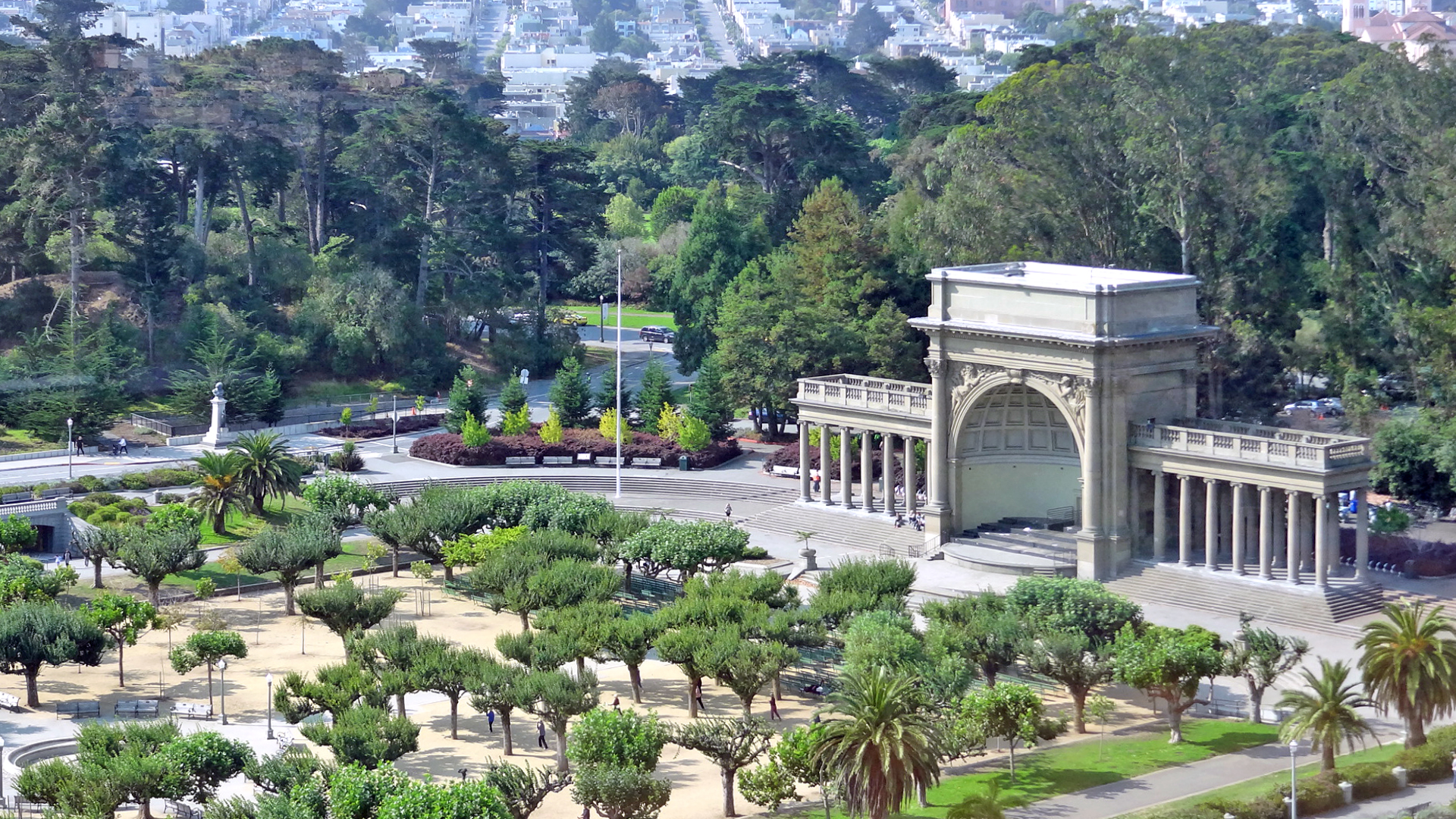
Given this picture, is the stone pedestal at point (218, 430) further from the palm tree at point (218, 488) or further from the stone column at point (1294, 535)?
the stone column at point (1294, 535)

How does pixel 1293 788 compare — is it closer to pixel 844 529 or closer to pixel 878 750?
pixel 878 750

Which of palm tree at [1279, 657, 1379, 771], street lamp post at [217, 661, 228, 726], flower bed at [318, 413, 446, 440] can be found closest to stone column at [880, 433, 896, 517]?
street lamp post at [217, 661, 228, 726]

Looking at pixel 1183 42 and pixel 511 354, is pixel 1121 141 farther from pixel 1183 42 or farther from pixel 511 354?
pixel 511 354

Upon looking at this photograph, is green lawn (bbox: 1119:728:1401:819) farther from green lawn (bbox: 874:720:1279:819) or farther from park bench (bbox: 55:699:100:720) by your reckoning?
park bench (bbox: 55:699:100:720)

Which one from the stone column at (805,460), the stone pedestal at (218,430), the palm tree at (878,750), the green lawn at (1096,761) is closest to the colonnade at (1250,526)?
the green lawn at (1096,761)

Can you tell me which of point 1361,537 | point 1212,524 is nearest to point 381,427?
point 1212,524

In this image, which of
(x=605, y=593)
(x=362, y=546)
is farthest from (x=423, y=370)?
(x=605, y=593)
